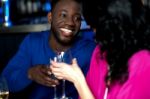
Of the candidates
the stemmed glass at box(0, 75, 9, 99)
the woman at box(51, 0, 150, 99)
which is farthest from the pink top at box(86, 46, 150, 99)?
the stemmed glass at box(0, 75, 9, 99)

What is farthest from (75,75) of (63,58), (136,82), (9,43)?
(9,43)

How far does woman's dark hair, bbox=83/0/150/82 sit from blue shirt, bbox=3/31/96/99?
1.58ft

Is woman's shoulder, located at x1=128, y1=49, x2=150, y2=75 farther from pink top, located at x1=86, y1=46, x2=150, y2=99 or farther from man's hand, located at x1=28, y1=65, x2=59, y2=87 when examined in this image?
man's hand, located at x1=28, y1=65, x2=59, y2=87

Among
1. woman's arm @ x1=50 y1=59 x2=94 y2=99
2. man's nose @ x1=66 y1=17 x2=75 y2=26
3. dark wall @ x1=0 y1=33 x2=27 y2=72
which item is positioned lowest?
dark wall @ x1=0 y1=33 x2=27 y2=72

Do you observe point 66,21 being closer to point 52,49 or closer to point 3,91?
point 52,49

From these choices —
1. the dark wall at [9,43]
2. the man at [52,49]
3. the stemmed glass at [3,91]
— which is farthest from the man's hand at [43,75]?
the dark wall at [9,43]

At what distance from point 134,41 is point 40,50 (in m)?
0.67

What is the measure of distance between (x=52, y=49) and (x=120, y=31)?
0.62 metres

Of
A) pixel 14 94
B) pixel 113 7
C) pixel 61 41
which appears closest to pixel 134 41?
pixel 113 7

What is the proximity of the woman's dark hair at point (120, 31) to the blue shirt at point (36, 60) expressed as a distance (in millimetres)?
483

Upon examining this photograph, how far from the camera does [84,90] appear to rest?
159 centimetres

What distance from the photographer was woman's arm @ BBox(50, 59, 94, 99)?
159 cm

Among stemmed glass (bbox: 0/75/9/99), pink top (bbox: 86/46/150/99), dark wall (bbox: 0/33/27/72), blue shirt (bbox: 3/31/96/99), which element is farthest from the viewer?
dark wall (bbox: 0/33/27/72)

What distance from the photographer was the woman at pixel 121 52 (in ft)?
4.92
